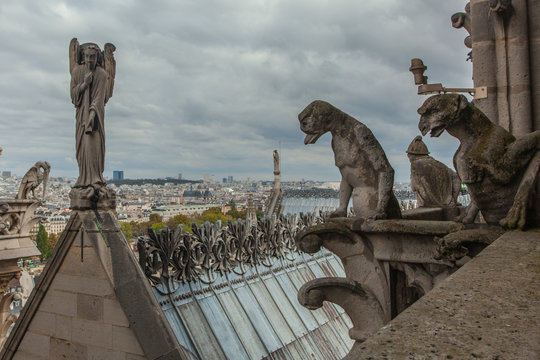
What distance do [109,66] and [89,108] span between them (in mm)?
683

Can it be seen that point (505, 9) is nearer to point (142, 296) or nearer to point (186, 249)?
point (186, 249)

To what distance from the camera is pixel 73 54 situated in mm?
6746

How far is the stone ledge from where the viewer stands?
1.47 metres

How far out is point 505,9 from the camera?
22.3 feet

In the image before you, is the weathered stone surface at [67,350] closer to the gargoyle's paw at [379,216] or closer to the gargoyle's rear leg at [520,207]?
the gargoyle's paw at [379,216]

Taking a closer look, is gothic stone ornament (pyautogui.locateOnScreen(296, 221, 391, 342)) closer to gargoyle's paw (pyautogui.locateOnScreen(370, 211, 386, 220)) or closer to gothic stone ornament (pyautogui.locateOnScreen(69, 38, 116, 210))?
gargoyle's paw (pyautogui.locateOnScreen(370, 211, 386, 220))

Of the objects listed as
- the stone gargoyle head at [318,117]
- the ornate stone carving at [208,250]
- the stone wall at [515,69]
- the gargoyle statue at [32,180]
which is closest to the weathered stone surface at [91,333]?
the ornate stone carving at [208,250]

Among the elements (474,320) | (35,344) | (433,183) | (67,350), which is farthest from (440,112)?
(35,344)

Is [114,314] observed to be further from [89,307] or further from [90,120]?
[90,120]

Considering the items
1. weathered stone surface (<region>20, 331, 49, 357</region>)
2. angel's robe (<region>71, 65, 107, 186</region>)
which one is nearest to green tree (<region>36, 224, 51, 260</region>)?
weathered stone surface (<region>20, 331, 49, 357</region>)

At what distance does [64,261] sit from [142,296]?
1290mm

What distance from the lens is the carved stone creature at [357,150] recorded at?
4660 millimetres

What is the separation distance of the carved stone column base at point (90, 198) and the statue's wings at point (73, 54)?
5.49 feet

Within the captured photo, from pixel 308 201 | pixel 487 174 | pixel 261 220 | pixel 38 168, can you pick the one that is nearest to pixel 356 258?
pixel 487 174
